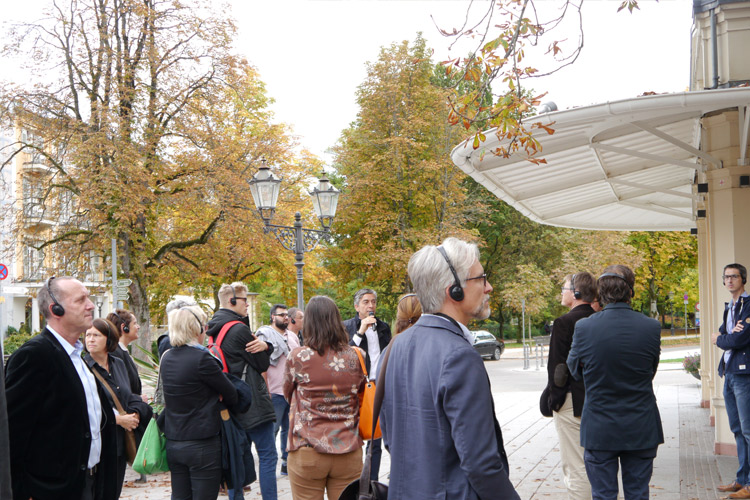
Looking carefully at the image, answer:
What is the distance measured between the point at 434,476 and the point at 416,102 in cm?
3499

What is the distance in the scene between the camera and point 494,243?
47.9 metres

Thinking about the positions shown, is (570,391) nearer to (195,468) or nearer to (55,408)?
(195,468)

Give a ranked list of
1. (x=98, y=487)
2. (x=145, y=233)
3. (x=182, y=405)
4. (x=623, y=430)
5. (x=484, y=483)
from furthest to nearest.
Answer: (x=145, y=233) < (x=182, y=405) < (x=623, y=430) < (x=98, y=487) < (x=484, y=483)

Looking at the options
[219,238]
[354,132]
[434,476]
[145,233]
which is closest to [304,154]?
[354,132]

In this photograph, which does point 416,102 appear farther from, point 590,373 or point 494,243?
point 590,373

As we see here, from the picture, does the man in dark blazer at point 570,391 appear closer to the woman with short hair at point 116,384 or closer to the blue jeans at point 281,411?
the woman with short hair at point 116,384

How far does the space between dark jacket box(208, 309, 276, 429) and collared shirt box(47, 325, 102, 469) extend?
257cm

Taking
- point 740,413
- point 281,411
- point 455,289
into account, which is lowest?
point 281,411

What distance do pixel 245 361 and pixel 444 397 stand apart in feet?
14.8

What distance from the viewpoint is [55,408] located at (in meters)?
3.84

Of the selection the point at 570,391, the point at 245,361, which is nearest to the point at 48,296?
the point at 245,361

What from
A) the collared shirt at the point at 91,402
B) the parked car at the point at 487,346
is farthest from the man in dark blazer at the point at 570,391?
the parked car at the point at 487,346

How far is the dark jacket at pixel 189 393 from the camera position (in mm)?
5402

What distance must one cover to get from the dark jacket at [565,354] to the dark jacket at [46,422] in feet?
11.8
